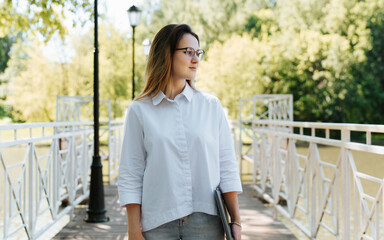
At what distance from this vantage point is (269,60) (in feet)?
105

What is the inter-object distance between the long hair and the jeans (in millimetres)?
562

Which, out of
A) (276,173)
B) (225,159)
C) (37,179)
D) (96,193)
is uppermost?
(225,159)

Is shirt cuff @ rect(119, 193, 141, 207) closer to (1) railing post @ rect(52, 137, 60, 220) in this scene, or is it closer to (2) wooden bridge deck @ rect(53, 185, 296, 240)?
(2) wooden bridge deck @ rect(53, 185, 296, 240)

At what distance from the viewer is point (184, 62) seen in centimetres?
200

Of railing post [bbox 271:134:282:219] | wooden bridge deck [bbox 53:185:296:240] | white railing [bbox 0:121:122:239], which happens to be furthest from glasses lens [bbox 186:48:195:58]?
railing post [bbox 271:134:282:219]

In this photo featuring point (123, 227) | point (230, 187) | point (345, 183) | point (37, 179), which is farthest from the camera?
point (123, 227)

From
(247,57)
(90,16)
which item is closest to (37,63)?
(247,57)

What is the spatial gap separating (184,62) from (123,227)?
4422 millimetres

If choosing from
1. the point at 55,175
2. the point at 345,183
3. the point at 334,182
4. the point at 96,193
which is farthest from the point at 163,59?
the point at 96,193

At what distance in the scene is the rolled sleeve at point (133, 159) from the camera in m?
1.92

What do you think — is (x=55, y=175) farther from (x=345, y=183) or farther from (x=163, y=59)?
(x=163, y=59)

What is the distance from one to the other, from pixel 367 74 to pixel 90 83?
65.0 feet

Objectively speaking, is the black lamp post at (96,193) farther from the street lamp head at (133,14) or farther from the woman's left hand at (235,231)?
the street lamp head at (133,14)

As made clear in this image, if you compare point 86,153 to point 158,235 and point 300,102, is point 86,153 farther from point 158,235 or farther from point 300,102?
point 300,102
